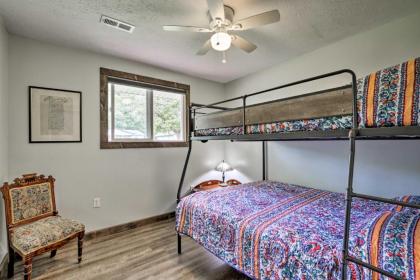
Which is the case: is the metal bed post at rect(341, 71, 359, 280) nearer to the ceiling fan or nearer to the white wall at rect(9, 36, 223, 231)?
the ceiling fan

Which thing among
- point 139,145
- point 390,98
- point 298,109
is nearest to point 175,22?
point 298,109

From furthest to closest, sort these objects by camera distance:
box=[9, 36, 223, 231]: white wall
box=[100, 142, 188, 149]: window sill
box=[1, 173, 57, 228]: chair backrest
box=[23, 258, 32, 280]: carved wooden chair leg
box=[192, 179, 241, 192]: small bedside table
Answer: box=[192, 179, 241, 192]: small bedside table, box=[100, 142, 188, 149]: window sill, box=[9, 36, 223, 231]: white wall, box=[1, 173, 57, 228]: chair backrest, box=[23, 258, 32, 280]: carved wooden chair leg

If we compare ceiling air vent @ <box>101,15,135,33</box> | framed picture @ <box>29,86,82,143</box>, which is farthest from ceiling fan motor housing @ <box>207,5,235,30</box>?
framed picture @ <box>29,86,82,143</box>

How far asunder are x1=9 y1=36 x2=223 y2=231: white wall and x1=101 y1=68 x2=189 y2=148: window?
0.34 feet

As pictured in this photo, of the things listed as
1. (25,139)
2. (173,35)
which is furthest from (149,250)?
(173,35)

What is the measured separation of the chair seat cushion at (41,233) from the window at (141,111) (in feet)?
3.46

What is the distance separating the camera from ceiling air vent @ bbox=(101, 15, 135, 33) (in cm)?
204

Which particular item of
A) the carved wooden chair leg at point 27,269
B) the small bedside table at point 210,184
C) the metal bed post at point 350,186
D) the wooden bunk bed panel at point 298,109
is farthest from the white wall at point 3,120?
the metal bed post at point 350,186

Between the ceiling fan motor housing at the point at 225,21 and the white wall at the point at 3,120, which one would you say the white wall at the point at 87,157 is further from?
the ceiling fan motor housing at the point at 225,21

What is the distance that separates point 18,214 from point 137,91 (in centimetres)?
203

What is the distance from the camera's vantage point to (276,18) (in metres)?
1.66

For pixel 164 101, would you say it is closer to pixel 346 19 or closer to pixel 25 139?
pixel 25 139

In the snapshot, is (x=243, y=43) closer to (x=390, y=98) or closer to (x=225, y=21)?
(x=225, y=21)

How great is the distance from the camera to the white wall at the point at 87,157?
7.63 ft
